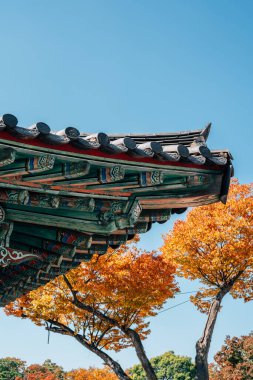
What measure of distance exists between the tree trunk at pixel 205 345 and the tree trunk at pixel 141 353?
1907 mm

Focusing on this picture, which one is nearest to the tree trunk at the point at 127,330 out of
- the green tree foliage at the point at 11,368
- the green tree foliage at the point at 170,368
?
the green tree foliage at the point at 11,368

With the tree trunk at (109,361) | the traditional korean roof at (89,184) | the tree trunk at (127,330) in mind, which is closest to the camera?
the traditional korean roof at (89,184)

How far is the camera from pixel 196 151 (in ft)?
19.6

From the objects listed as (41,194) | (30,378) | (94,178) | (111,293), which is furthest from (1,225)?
(30,378)

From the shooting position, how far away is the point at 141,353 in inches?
891

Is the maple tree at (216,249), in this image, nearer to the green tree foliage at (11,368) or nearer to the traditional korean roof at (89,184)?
the traditional korean roof at (89,184)

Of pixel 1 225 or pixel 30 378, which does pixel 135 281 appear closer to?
pixel 1 225

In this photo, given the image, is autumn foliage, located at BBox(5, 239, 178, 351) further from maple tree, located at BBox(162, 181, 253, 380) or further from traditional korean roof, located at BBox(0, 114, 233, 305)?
traditional korean roof, located at BBox(0, 114, 233, 305)

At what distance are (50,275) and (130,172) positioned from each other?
123 inches

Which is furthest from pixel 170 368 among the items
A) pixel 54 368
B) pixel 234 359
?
pixel 234 359

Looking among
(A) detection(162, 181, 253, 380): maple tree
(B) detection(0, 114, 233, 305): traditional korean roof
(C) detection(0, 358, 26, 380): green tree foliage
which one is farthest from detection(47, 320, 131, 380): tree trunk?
(C) detection(0, 358, 26, 380): green tree foliage

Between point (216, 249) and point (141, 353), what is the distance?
5.96m

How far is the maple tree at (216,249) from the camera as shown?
24.8 meters

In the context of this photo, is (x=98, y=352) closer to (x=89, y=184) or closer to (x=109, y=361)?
(x=109, y=361)
